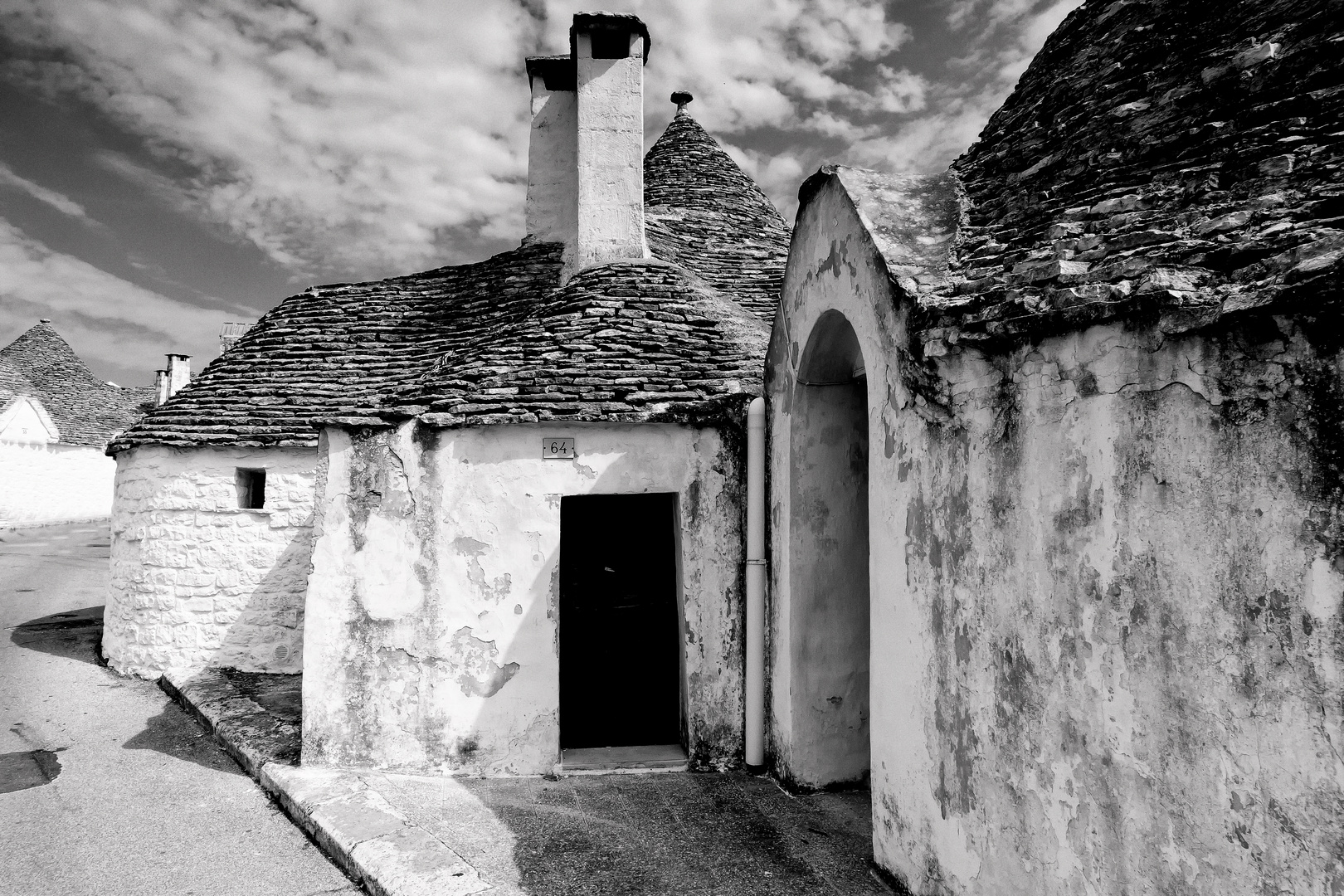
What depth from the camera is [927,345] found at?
11.1 feet

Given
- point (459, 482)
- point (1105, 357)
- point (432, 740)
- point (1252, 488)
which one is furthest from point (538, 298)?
point (1252, 488)

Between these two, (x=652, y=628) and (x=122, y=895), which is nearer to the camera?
(x=122, y=895)

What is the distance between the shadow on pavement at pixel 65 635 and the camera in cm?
916

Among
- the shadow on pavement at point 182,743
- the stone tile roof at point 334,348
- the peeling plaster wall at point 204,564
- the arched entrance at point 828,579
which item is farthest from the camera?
the stone tile roof at point 334,348

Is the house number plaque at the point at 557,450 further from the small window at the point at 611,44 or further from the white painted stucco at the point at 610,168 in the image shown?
the small window at the point at 611,44

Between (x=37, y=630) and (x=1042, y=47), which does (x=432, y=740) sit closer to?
(x=1042, y=47)

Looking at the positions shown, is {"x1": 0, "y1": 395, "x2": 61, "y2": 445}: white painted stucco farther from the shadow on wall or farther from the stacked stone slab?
the stacked stone slab

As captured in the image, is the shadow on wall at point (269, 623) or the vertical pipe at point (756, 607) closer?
the vertical pipe at point (756, 607)

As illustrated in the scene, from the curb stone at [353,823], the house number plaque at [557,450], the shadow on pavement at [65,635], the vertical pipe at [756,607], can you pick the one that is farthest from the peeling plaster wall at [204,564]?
the vertical pipe at [756,607]

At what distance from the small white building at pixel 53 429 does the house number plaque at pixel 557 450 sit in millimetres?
28727

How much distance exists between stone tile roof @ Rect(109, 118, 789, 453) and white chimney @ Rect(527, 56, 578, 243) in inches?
19.4

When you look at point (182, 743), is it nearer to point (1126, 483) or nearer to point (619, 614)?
point (619, 614)

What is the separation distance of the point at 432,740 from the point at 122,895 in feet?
6.16

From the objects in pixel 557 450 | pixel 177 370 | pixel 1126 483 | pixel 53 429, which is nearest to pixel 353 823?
pixel 557 450
